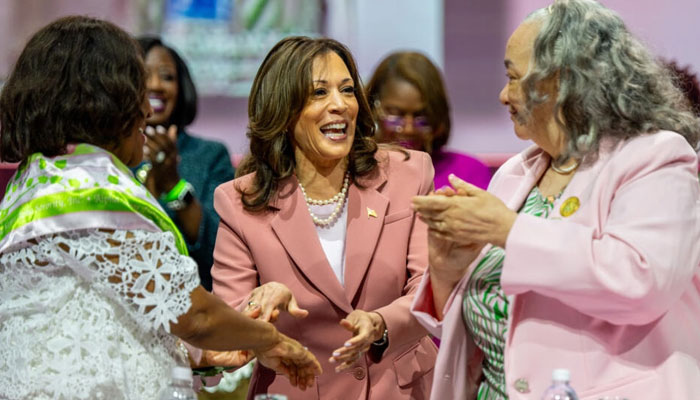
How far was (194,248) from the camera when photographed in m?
4.38

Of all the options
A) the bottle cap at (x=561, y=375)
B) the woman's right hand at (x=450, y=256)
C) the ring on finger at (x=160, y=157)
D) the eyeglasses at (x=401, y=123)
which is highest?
the woman's right hand at (x=450, y=256)

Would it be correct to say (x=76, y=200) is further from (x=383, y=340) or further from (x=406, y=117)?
(x=406, y=117)

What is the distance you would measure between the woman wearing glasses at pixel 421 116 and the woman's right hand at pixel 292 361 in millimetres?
1637

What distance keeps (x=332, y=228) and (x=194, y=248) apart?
3.95ft

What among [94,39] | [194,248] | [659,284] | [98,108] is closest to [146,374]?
[98,108]

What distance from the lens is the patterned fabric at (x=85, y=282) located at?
98.0 inches

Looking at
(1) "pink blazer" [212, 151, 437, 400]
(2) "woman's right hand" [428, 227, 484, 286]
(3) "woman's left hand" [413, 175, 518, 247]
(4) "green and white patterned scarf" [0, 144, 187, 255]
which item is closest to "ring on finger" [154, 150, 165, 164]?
(1) "pink blazer" [212, 151, 437, 400]

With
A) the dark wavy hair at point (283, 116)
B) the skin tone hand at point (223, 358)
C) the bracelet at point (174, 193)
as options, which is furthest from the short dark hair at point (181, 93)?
the skin tone hand at point (223, 358)

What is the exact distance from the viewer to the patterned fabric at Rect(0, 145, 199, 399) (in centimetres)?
249

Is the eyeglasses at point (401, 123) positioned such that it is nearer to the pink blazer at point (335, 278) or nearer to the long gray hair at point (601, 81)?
the pink blazer at point (335, 278)

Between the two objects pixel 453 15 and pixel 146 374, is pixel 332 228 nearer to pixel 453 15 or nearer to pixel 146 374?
pixel 146 374

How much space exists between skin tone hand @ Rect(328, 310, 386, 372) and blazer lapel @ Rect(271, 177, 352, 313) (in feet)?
0.36

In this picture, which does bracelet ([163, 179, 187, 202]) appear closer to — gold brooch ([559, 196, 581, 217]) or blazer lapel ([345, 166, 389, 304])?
blazer lapel ([345, 166, 389, 304])

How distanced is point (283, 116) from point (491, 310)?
979 mm
